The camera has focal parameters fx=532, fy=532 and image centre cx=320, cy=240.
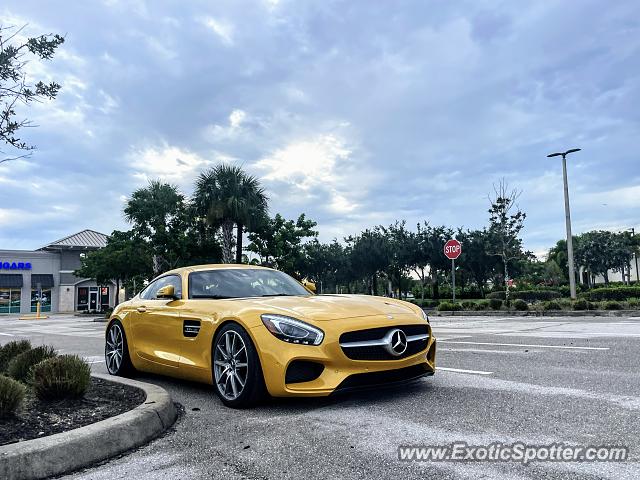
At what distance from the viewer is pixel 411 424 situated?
378 centimetres

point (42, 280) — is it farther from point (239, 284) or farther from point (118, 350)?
point (239, 284)

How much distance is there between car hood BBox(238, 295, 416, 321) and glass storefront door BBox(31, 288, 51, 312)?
5309 centimetres

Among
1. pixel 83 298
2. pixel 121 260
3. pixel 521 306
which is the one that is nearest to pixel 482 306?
pixel 521 306

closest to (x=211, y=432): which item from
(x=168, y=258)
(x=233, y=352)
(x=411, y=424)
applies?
(x=233, y=352)

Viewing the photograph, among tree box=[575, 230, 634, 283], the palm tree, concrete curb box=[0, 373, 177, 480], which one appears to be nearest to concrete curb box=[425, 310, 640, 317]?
the palm tree

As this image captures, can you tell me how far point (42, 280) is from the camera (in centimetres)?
5194

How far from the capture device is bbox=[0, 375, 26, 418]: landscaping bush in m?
3.73

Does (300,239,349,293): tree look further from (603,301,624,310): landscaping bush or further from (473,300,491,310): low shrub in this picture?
(603,301,624,310): landscaping bush

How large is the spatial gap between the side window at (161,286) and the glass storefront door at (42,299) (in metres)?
50.7

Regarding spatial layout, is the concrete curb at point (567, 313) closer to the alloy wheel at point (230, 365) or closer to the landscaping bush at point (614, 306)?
the landscaping bush at point (614, 306)

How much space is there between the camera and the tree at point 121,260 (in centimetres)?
3397

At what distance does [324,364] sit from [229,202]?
79.9 ft

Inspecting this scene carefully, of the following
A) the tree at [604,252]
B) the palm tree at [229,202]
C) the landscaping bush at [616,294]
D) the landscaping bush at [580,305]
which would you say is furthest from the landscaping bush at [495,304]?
the tree at [604,252]

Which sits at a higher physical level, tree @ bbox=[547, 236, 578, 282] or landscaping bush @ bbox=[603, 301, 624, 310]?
tree @ bbox=[547, 236, 578, 282]
